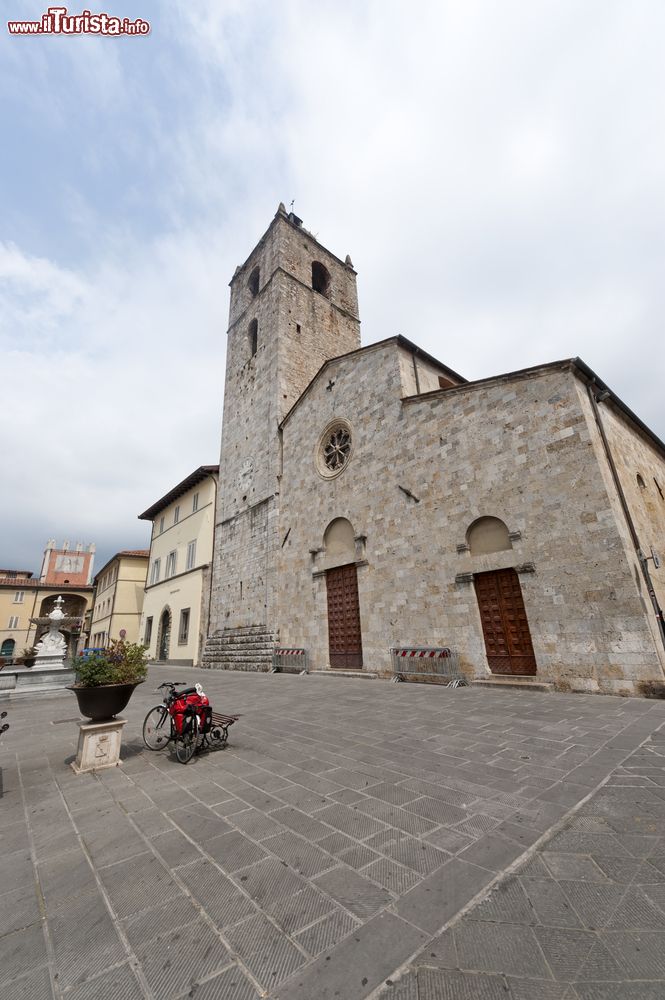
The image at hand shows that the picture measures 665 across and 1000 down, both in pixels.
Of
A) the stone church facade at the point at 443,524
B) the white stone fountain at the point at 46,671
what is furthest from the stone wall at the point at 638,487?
the white stone fountain at the point at 46,671

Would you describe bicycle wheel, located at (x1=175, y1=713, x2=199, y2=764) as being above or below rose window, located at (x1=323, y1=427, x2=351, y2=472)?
below

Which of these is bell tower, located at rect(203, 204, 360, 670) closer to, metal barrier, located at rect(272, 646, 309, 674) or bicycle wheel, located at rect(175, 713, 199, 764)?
A: metal barrier, located at rect(272, 646, 309, 674)

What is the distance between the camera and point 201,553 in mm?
22078

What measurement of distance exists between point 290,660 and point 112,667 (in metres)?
10.9

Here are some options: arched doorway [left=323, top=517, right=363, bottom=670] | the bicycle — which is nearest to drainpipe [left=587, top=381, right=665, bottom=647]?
arched doorway [left=323, top=517, right=363, bottom=670]

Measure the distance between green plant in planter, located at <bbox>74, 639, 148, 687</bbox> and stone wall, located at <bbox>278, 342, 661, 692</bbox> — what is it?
7.48 metres

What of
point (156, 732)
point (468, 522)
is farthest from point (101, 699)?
point (468, 522)

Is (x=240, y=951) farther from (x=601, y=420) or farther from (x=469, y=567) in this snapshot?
(x=601, y=420)

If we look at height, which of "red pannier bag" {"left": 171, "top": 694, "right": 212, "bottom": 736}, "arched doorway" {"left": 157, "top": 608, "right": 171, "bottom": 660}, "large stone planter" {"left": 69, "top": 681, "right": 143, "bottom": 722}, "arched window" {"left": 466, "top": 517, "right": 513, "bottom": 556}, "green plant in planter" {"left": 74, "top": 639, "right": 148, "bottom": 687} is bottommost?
"red pannier bag" {"left": 171, "top": 694, "right": 212, "bottom": 736}

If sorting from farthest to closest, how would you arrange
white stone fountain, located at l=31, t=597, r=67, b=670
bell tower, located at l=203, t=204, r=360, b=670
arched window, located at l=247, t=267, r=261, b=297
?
arched window, located at l=247, t=267, r=261, b=297
bell tower, located at l=203, t=204, r=360, b=670
white stone fountain, located at l=31, t=597, r=67, b=670

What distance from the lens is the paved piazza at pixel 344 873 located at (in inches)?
63.9

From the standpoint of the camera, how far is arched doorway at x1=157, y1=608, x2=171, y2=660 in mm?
23322

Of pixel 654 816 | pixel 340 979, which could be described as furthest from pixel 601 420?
pixel 340 979

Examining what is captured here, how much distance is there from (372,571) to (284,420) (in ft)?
30.1
